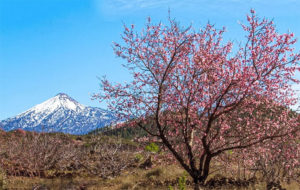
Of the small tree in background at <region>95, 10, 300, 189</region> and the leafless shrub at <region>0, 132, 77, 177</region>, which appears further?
the leafless shrub at <region>0, 132, 77, 177</region>

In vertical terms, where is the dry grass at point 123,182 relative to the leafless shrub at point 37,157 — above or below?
below

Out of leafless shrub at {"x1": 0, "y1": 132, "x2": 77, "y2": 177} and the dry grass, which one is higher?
leafless shrub at {"x1": 0, "y1": 132, "x2": 77, "y2": 177}

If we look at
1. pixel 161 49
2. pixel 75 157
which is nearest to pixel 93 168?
pixel 75 157

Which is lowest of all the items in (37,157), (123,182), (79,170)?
(123,182)

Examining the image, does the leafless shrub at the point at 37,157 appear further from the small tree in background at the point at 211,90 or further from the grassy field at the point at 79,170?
the small tree in background at the point at 211,90

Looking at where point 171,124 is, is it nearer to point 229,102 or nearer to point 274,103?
point 229,102

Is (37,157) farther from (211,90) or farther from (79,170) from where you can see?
(211,90)

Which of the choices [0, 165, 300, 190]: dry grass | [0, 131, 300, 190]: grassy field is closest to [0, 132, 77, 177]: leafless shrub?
[0, 131, 300, 190]: grassy field

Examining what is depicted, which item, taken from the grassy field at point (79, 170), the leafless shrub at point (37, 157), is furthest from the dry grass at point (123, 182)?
the leafless shrub at point (37, 157)

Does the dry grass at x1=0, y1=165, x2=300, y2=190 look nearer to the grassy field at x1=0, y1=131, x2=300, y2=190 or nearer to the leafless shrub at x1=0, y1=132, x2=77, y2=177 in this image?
the grassy field at x1=0, y1=131, x2=300, y2=190

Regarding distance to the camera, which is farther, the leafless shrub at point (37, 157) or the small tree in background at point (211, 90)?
the leafless shrub at point (37, 157)

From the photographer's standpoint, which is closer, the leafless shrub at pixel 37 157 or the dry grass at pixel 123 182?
the dry grass at pixel 123 182

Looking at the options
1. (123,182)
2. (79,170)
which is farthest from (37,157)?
(123,182)

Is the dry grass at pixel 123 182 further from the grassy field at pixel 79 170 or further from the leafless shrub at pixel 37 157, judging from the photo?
the leafless shrub at pixel 37 157
